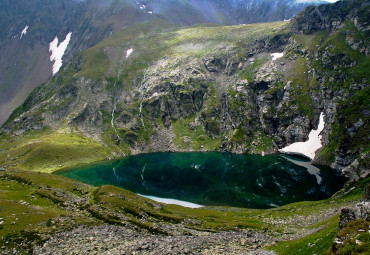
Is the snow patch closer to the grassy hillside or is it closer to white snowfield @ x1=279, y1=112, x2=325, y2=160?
white snowfield @ x1=279, y1=112, x2=325, y2=160

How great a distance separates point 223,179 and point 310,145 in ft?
254

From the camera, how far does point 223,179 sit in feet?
360

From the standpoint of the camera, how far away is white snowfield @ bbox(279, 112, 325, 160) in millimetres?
148375

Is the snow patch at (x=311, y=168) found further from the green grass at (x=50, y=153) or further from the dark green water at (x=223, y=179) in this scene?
the green grass at (x=50, y=153)

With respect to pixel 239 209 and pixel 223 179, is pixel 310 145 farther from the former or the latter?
pixel 239 209

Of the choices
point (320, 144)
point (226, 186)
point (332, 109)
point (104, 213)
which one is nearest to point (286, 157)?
point (320, 144)

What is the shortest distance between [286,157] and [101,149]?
13322 centimetres

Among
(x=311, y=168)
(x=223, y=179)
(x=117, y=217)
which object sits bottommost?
(x=311, y=168)

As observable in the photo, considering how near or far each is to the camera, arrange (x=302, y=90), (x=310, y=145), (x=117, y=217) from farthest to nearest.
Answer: (x=302, y=90) < (x=310, y=145) < (x=117, y=217)

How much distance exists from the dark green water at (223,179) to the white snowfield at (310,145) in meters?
9.68

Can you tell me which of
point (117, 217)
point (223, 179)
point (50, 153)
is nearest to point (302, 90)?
point (223, 179)

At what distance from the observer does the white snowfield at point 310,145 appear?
5842 inches

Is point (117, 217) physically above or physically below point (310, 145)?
below

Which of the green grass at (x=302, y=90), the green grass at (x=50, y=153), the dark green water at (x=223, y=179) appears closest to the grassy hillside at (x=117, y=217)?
the dark green water at (x=223, y=179)
